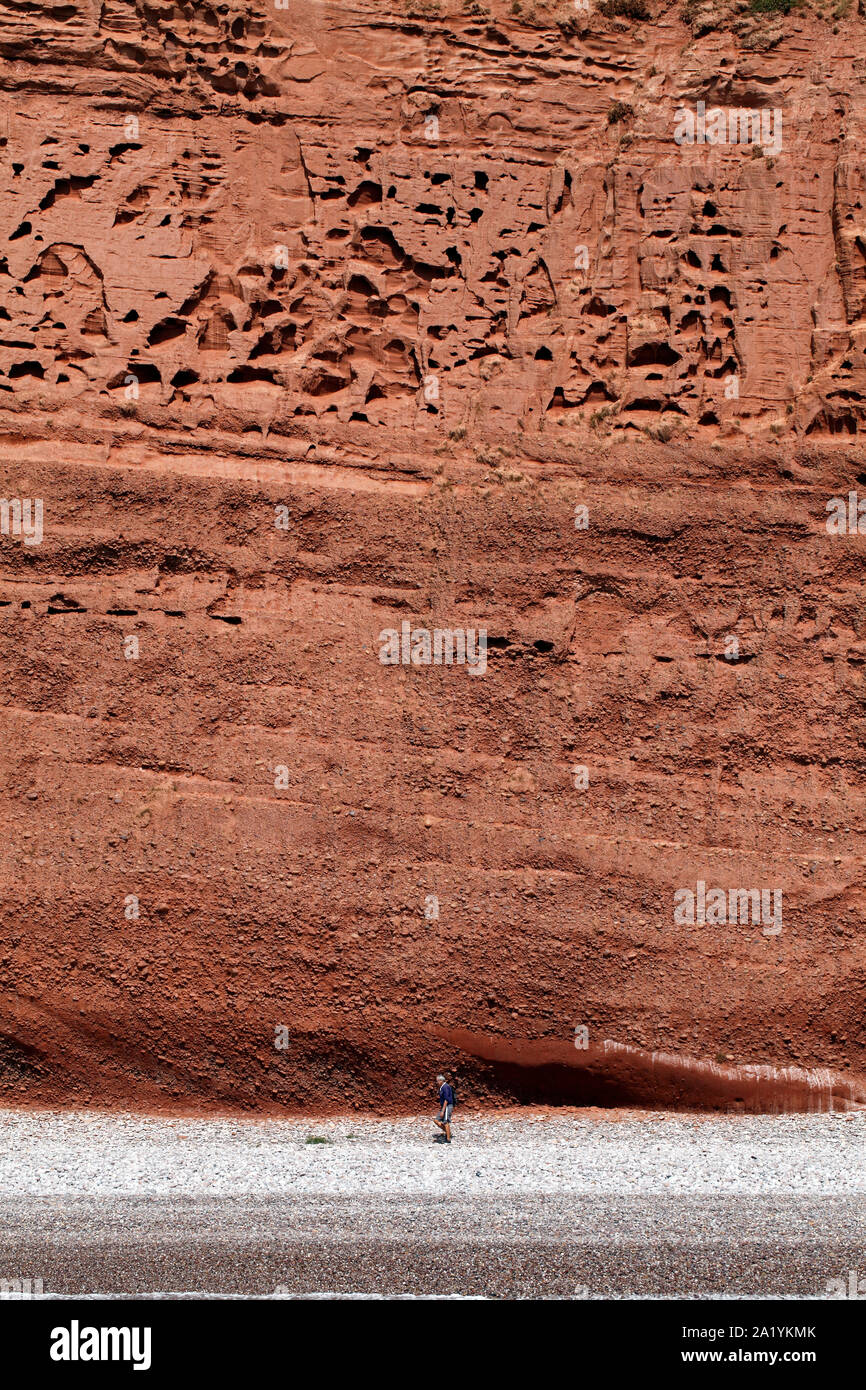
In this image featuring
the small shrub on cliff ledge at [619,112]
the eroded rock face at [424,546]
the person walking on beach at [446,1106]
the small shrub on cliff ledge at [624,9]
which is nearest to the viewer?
the person walking on beach at [446,1106]

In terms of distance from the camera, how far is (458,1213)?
962 centimetres

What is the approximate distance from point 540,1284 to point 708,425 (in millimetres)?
8034

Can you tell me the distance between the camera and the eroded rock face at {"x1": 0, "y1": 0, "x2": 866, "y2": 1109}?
38.3ft

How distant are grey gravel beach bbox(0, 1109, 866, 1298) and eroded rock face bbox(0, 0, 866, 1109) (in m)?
0.54

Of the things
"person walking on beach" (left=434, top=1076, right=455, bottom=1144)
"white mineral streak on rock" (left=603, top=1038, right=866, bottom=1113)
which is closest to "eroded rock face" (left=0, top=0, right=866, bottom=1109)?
"white mineral streak on rock" (left=603, top=1038, right=866, bottom=1113)

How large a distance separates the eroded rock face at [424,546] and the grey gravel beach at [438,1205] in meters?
0.54

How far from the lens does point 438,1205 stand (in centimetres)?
978

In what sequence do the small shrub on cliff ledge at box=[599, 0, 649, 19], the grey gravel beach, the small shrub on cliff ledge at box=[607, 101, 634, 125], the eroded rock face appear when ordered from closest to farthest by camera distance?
the grey gravel beach → the eroded rock face → the small shrub on cliff ledge at box=[607, 101, 634, 125] → the small shrub on cliff ledge at box=[599, 0, 649, 19]

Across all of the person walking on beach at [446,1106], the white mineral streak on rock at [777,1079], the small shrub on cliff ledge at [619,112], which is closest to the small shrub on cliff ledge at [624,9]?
the small shrub on cliff ledge at [619,112]

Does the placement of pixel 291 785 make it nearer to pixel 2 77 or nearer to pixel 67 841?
pixel 67 841

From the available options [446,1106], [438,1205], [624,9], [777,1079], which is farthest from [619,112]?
[438,1205]

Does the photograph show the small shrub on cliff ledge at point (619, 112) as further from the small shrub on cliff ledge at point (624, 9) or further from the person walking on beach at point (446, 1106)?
the person walking on beach at point (446, 1106)

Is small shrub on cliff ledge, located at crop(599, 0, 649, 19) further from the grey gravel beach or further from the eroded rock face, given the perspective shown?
the grey gravel beach

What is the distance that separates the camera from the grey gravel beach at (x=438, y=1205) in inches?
339
